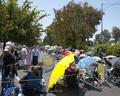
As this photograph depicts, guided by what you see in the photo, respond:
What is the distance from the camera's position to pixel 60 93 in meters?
13.6

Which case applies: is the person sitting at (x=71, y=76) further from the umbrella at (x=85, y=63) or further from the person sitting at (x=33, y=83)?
the umbrella at (x=85, y=63)

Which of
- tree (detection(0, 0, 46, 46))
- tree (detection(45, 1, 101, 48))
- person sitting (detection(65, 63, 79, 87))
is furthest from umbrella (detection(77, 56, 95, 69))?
tree (detection(45, 1, 101, 48))

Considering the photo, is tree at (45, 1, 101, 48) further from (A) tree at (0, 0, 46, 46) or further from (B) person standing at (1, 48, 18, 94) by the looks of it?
(B) person standing at (1, 48, 18, 94)

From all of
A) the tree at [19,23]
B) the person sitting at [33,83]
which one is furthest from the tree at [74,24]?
the person sitting at [33,83]

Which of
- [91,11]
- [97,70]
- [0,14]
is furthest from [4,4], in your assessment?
[91,11]

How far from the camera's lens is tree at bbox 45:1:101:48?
1761 inches

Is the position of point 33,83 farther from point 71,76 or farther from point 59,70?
point 71,76

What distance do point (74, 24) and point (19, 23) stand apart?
21.2m

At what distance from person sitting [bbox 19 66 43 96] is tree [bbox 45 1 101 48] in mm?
32251

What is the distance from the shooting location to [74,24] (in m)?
46.0

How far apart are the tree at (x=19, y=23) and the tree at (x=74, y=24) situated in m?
16.9

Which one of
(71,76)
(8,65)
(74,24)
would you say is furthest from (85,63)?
(74,24)

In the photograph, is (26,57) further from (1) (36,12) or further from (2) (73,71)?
(2) (73,71)

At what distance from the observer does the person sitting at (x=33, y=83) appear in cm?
1080
